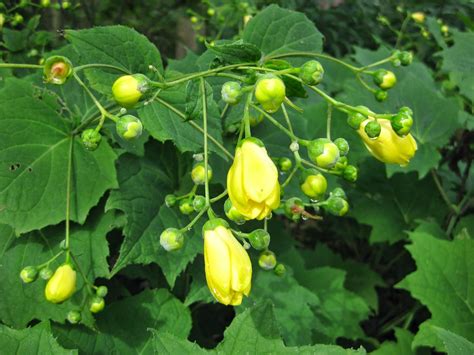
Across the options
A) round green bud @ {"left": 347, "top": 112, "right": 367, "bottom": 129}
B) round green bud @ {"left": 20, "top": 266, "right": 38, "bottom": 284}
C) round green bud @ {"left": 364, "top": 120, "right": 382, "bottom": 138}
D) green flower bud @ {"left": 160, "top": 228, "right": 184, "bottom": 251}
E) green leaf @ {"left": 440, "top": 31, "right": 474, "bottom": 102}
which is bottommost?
round green bud @ {"left": 20, "top": 266, "right": 38, "bottom": 284}

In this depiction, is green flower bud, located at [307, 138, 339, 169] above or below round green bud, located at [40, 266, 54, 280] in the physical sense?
above

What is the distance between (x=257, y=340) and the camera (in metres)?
1.37

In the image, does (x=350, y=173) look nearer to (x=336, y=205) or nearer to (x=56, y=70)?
(x=336, y=205)

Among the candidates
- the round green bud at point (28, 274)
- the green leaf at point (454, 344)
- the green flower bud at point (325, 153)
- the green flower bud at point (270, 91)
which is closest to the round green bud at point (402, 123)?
the green flower bud at point (325, 153)

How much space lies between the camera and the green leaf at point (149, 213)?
154 centimetres

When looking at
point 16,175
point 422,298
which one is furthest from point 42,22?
point 422,298

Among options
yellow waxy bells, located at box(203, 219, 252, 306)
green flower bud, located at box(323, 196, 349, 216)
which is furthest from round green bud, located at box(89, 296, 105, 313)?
green flower bud, located at box(323, 196, 349, 216)

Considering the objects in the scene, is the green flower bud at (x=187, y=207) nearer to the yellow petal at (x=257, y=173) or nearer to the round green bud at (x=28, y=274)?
the yellow petal at (x=257, y=173)

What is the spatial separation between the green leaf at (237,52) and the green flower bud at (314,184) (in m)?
0.34

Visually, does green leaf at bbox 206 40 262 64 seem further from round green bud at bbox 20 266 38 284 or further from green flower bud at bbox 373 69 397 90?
round green bud at bbox 20 266 38 284

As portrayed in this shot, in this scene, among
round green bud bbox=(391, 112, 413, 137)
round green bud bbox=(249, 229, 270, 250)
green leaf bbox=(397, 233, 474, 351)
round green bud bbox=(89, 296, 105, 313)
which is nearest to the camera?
round green bud bbox=(391, 112, 413, 137)

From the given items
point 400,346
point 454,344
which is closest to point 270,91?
point 454,344

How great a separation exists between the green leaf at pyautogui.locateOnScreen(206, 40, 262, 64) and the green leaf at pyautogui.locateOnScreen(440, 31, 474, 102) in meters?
1.46

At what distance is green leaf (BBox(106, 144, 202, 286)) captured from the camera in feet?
5.07
